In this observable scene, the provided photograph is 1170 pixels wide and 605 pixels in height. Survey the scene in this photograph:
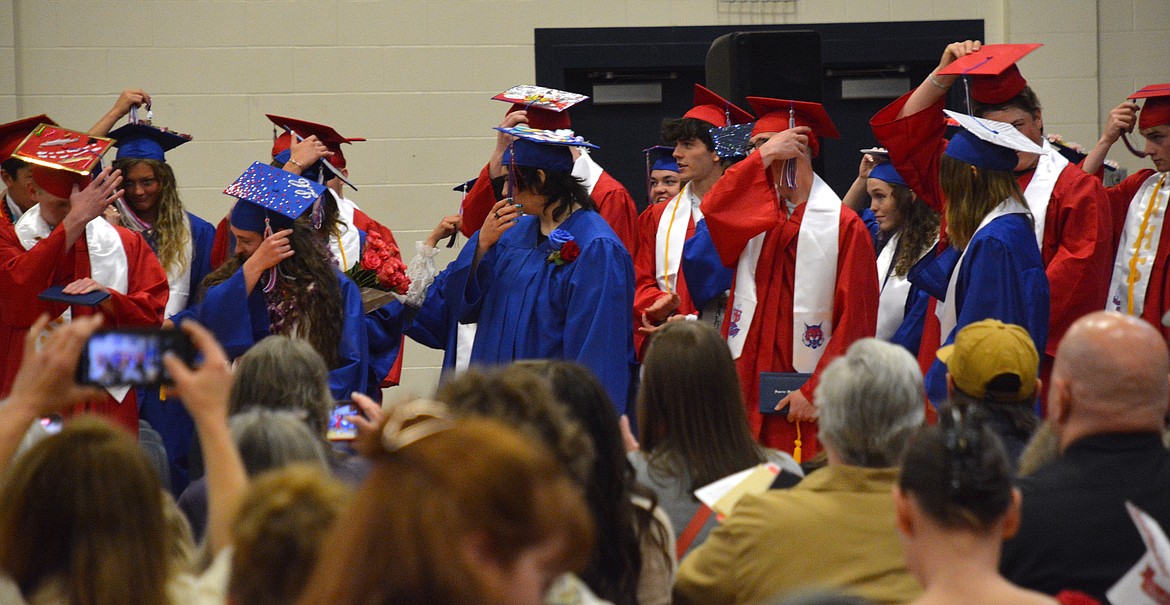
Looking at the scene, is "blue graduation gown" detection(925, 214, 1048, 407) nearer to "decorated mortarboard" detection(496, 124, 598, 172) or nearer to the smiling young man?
the smiling young man

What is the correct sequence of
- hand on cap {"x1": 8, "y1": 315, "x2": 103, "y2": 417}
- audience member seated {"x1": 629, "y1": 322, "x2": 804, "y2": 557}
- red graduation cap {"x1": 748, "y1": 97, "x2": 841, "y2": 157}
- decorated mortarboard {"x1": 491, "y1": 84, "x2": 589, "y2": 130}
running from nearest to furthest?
hand on cap {"x1": 8, "y1": 315, "x2": 103, "y2": 417} < audience member seated {"x1": 629, "y1": 322, "x2": 804, "y2": 557} < red graduation cap {"x1": 748, "y1": 97, "x2": 841, "y2": 157} < decorated mortarboard {"x1": 491, "y1": 84, "x2": 589, "y2": 130}

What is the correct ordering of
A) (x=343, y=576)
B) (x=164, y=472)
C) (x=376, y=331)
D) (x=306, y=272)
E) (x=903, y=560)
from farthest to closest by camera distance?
(x=376, y=331)
(x=306, y=272)
(x=164, y=472)
(x=903, y=560)
(x=343, y=576)

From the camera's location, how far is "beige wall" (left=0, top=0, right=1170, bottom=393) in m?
7.61

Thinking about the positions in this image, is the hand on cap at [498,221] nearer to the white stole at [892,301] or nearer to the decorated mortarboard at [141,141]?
the white stole at [892,301]

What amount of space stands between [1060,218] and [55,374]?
4.11 m

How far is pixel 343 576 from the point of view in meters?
1.27

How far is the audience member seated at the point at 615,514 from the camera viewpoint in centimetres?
245

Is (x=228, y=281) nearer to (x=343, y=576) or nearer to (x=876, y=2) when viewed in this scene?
(x=343, y=576)

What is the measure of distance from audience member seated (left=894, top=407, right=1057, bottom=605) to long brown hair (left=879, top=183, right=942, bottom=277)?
3.57m

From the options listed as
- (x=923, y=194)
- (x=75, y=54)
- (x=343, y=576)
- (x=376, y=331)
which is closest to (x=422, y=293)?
(x=376, y=331)

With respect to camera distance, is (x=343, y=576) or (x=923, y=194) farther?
(x=923, y=194)

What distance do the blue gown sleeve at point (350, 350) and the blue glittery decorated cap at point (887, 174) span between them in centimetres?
231

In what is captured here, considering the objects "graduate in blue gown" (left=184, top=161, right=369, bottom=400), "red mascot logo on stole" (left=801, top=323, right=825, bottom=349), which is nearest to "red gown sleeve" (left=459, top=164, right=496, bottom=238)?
"graduate in blue gown" (left=184, top=161, right=369, bottom=400)

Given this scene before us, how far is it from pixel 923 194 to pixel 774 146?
2.53 ft
